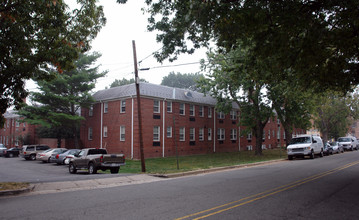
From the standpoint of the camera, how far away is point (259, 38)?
10203 mm

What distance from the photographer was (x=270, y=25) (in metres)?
9.59

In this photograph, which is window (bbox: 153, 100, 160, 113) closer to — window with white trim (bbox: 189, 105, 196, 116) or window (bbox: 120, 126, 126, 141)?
window (bbox: 120, 126, 126, 141)

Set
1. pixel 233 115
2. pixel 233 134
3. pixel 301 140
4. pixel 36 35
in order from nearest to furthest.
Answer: pixel 36 35, pixel 301 140, pixel 233 134, pixel 233 115

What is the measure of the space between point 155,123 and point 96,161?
45.5ft

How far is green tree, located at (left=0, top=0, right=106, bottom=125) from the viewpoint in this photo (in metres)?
10.3

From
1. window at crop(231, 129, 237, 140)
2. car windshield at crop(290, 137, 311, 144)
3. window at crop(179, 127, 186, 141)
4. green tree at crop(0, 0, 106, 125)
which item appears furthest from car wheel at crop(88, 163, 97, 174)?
window at crop(231, 129, 237, 140)

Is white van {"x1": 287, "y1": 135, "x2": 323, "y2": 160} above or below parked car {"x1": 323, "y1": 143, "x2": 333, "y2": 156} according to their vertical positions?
above

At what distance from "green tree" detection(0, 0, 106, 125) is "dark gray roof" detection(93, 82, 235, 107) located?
17.0m

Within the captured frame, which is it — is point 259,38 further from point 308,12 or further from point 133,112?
point 133,112

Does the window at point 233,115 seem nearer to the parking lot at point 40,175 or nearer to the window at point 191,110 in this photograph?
the window at point 191,110

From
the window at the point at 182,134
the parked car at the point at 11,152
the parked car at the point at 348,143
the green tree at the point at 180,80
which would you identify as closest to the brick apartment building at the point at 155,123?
the window at the point at 182,134

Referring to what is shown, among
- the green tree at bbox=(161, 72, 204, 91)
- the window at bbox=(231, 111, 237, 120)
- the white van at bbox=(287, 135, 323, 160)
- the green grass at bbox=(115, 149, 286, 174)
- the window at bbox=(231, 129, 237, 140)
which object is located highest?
the green tree at bbox=(161, 72, 204, 91)

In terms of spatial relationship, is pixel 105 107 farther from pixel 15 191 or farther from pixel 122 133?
pixel 15 191

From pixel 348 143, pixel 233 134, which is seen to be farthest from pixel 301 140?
pixel 348 143
